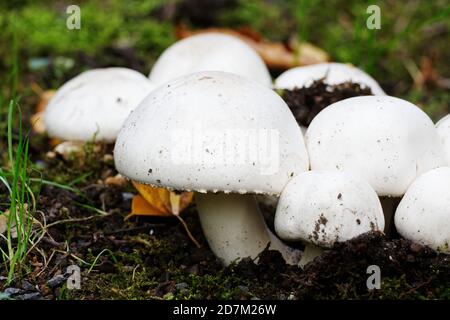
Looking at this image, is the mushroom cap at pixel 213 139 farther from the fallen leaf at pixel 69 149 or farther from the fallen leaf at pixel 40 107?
the fallen leaf at pixel 40 107

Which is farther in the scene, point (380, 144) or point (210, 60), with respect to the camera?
point (210, 60)

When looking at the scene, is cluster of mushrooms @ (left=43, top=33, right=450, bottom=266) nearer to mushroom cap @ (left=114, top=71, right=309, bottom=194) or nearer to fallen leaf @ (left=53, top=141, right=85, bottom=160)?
mushroom cap @ (left=114, top=71, right=309, bottom=194)

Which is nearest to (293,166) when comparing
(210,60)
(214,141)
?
(214,141)

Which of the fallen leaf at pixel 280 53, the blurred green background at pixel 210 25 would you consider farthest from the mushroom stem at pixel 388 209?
the fallen leaf at pixel 280 53

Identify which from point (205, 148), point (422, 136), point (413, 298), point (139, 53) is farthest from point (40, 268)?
point (139, 53)

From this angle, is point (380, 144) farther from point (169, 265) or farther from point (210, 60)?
point (210, 60)
